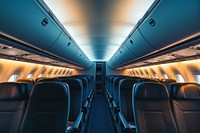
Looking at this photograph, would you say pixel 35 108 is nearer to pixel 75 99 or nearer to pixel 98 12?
pixel 75 99

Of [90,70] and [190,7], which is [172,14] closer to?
[190,7]

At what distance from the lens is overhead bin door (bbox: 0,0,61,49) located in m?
1.36

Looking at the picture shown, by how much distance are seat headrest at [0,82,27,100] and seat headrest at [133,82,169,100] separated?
6.54 ft

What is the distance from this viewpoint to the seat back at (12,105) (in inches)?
84.0

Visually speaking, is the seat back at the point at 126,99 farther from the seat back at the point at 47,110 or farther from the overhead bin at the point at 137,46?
the seat back at the point at 47,110

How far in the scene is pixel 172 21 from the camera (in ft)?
5.13

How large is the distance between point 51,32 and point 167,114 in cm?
244

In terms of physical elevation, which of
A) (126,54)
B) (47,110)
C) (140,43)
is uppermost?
(126,54)

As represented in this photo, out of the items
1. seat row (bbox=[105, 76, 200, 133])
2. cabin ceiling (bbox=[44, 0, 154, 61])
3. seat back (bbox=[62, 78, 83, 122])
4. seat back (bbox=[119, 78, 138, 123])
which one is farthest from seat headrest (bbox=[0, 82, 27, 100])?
seat back (bbox=[119, 78, 138, 123])

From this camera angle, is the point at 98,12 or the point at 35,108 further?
the point at 98,12

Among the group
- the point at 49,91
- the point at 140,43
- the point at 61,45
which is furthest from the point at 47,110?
the point at 140,43

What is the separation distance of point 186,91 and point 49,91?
238 centimetres

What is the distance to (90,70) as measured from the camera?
12.9 meters

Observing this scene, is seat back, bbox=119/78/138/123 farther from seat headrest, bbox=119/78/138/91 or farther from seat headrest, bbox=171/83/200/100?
seat headrest, bbox=171/83/200/100
